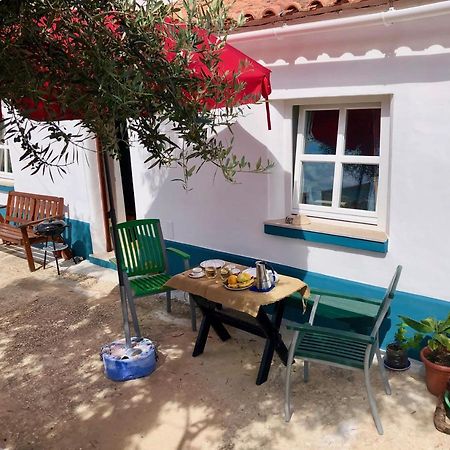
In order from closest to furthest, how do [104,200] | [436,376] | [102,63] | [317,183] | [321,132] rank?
[102,63] < [436,376] < [321,132] < [317,183] < [104,200]

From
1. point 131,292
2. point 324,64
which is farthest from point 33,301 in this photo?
point 324,64

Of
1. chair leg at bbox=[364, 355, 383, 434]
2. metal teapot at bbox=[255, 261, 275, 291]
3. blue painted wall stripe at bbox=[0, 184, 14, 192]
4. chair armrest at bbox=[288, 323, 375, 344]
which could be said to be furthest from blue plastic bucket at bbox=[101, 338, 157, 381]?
blue painted wall stripe at bbox=[0, 184, 14, 192]

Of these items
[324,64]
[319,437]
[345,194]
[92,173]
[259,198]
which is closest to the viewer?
[319,437]

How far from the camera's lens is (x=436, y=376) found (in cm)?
358

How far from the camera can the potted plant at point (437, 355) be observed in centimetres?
353

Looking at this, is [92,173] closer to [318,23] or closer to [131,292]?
[131,292]

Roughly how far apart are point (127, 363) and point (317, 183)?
2690 mm

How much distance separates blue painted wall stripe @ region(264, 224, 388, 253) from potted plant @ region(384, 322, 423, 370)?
739 mm

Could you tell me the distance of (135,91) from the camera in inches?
80.6

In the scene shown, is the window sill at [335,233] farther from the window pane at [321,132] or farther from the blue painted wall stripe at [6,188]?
the blue painted wall stripe at [6,188]

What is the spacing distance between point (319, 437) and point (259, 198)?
8.42 ft

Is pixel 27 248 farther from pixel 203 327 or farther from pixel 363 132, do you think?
pixel 363 132

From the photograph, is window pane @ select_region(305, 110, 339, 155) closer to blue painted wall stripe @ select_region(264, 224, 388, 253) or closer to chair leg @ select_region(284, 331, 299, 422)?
blue painted wall stripe @ select_region(264, 224, 388, 253)

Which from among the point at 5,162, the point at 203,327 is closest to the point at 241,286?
the point at 203,327
